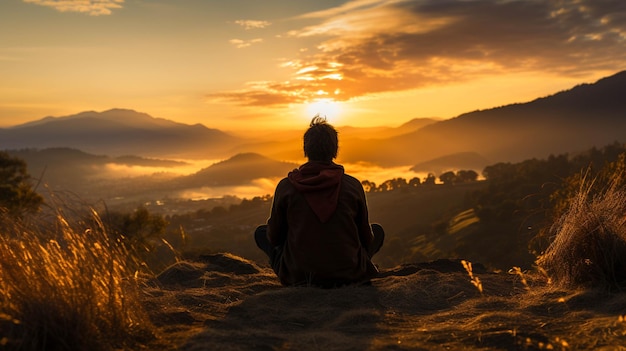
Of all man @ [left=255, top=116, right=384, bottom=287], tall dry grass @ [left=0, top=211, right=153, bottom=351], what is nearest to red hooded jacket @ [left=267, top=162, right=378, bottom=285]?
man @ [left=255, top=116, right=384, bottom=287]

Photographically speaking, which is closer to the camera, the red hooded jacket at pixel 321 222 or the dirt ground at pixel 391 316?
the dirt ground at pixel 391 316

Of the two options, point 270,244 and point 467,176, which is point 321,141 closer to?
point 270,244

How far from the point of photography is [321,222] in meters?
5.93

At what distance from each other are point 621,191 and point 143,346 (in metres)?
6.01

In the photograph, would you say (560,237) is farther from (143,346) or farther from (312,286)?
(143,346)

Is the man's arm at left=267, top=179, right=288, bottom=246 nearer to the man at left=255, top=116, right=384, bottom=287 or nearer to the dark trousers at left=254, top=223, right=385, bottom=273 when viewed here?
the man at left=255, top=116, right=384, bottom=287

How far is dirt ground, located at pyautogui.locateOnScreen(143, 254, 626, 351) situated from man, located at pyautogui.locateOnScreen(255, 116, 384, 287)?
288 millimetres

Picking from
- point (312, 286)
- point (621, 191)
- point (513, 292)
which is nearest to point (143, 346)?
point (312, 286)

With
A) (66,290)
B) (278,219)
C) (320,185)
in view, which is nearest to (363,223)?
(320,185)

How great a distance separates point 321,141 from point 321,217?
0.83m

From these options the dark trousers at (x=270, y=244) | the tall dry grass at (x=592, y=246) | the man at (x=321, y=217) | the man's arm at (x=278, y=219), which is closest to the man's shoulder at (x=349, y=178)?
the man at (x=321, y=217)

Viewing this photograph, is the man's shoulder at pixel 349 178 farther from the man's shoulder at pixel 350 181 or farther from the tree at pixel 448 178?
the tree at pixel 448 178

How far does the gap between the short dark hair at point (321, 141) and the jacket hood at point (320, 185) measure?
0.32ft

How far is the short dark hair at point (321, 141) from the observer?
6.04 meters
